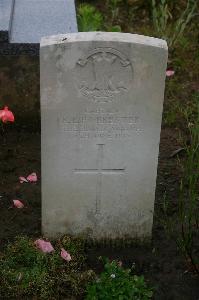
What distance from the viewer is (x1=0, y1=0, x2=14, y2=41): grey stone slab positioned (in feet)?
13.9

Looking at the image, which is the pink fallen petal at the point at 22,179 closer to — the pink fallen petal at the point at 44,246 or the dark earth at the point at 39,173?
the dark earth at the point at 39,173

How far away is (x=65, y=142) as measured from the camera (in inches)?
128

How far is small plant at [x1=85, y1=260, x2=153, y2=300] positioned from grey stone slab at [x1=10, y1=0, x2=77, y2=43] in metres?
1.84

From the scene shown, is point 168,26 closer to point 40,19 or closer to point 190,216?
point 40,19

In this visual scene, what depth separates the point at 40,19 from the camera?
4.86m

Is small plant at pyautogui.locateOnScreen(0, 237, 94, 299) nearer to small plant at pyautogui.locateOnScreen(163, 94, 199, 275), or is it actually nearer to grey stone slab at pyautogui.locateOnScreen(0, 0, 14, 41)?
small plant at pyautogui.locateOnScreen(163, 94, 199, 275)

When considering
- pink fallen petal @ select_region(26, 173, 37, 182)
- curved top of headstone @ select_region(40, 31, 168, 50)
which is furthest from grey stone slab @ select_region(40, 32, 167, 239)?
pink fallen petal @ select_region(26, 173, 37, 182)

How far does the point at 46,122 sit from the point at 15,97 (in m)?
1.41

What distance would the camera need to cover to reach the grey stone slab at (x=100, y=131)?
3.05m

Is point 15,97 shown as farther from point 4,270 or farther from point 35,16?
point 4,270

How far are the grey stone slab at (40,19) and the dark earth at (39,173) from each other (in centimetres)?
22

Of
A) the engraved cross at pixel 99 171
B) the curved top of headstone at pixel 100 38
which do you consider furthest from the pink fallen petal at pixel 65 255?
the curved top of headstone at pixel 100 38

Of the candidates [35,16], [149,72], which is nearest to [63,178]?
[149,72]

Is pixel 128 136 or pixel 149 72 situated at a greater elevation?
pixel 149 72
